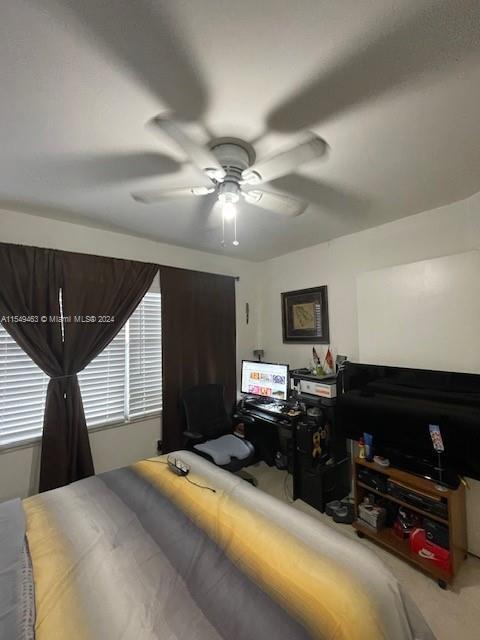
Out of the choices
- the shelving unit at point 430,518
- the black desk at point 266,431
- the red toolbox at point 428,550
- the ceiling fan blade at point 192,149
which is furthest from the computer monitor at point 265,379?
the ceiling fan blade at point 192,149

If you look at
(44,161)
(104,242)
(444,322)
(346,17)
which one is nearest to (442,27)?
(346,17)

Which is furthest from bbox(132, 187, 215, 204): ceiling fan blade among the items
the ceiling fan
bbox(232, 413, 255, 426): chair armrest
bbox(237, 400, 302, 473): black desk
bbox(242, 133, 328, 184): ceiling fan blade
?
bbox(232, 413, 255, 426): chair armrest

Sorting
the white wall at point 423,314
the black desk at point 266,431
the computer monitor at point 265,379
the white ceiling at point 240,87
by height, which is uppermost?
the white ceiling at point 240,87

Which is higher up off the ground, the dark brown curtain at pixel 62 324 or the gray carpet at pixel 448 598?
the dark brown curtain at pixel 62 324

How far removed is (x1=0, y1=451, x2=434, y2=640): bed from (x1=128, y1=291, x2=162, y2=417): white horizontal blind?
1.27 metres

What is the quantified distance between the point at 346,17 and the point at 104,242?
7.81 feet

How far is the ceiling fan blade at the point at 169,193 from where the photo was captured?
152cm

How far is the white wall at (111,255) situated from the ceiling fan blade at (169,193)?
1.25 m

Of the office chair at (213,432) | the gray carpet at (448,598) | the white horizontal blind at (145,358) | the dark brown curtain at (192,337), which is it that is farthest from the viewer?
the dark brown curtain at (192,337)

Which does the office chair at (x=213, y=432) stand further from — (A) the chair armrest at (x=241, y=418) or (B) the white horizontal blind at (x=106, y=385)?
(B) the white horizontal blind at (x=106, y=385)

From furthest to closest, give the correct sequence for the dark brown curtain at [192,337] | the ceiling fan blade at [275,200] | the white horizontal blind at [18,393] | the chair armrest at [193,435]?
the dark brown curtain at [192,337] < the chair armrest at [193,435] < the white horizontal blind at [18,393] < the ceiling fan blade at [275,200]

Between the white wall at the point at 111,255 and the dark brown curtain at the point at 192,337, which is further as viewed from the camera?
the dark brown curtain at the point at 192,337

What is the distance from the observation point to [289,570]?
3.43ft

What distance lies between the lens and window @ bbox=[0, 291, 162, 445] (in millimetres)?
2160
